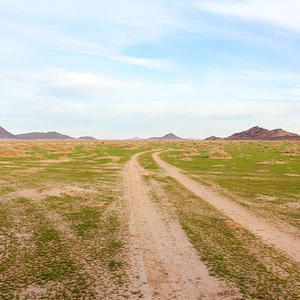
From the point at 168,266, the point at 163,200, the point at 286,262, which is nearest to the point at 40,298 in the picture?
the point at 168,266

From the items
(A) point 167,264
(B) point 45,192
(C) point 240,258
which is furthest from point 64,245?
(B) point 45,192

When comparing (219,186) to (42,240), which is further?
(219,186)

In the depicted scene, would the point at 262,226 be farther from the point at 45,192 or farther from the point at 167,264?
the point at 45,192

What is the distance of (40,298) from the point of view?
8.09 meters

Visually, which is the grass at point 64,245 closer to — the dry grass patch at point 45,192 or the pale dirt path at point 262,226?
the dry grass patch at point 45,192

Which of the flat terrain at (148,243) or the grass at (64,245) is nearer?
the grass at (64,245)

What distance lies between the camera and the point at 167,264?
10.6 meters

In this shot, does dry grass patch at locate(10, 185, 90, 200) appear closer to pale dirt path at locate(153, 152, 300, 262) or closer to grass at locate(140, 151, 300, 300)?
grass at locate(140, 151, 300, 300)

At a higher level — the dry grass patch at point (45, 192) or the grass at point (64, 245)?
the dry grass patch at point (45, 192)

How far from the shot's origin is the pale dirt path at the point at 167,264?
8.60 meters

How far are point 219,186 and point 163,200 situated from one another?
7.89 metres

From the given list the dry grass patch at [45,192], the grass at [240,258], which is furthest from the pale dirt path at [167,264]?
the dry grass patch at [45,192]

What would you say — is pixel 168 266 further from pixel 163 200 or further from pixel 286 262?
pixel 163 200

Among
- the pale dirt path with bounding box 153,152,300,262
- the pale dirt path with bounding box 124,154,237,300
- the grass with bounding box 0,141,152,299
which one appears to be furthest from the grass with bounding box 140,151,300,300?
the grass with bounding box 0,141,152,299
